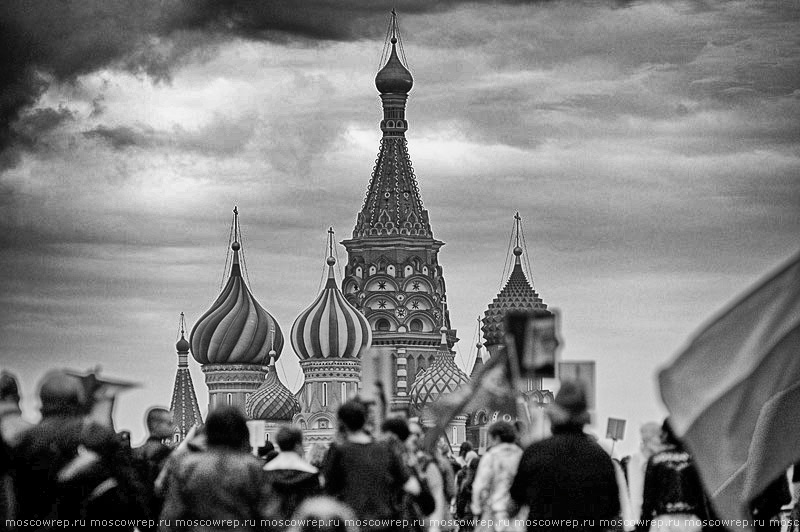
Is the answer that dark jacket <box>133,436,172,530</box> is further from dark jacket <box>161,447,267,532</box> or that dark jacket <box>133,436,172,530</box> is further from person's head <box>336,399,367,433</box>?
dark jacket <box>161,447,267,532</box>

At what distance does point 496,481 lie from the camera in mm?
14148

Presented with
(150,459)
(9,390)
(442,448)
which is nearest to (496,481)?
(150,459)

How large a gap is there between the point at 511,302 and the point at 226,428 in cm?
11973

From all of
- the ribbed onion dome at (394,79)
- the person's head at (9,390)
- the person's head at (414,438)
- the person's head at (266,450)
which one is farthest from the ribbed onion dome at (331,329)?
the person's head at (9,390)

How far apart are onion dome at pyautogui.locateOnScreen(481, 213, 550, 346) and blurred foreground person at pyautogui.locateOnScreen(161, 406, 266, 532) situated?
116 metres

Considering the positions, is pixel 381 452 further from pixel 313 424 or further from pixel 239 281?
pixel 239 281

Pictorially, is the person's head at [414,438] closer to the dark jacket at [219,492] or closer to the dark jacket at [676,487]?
the dark jacket at [676,487]

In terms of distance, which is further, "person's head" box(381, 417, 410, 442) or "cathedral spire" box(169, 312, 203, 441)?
"cathedral spire" box(169, 312, 203, 441)

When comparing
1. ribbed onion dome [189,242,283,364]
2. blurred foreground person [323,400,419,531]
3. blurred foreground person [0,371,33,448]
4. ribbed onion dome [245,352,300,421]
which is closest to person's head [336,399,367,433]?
blurred foreground person [323,400,419,531]

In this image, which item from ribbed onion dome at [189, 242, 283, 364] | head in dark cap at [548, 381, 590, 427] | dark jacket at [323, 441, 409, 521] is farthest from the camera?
ribbed onion dome at [189, 242, 283, 364]

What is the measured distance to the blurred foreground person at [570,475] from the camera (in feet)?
37.8

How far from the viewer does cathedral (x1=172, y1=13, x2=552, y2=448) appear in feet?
374

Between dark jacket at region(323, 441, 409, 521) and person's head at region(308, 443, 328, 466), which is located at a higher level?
person's head at region(308, 443, 328, 466)

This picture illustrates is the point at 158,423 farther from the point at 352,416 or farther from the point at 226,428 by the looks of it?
the point at 226,428
